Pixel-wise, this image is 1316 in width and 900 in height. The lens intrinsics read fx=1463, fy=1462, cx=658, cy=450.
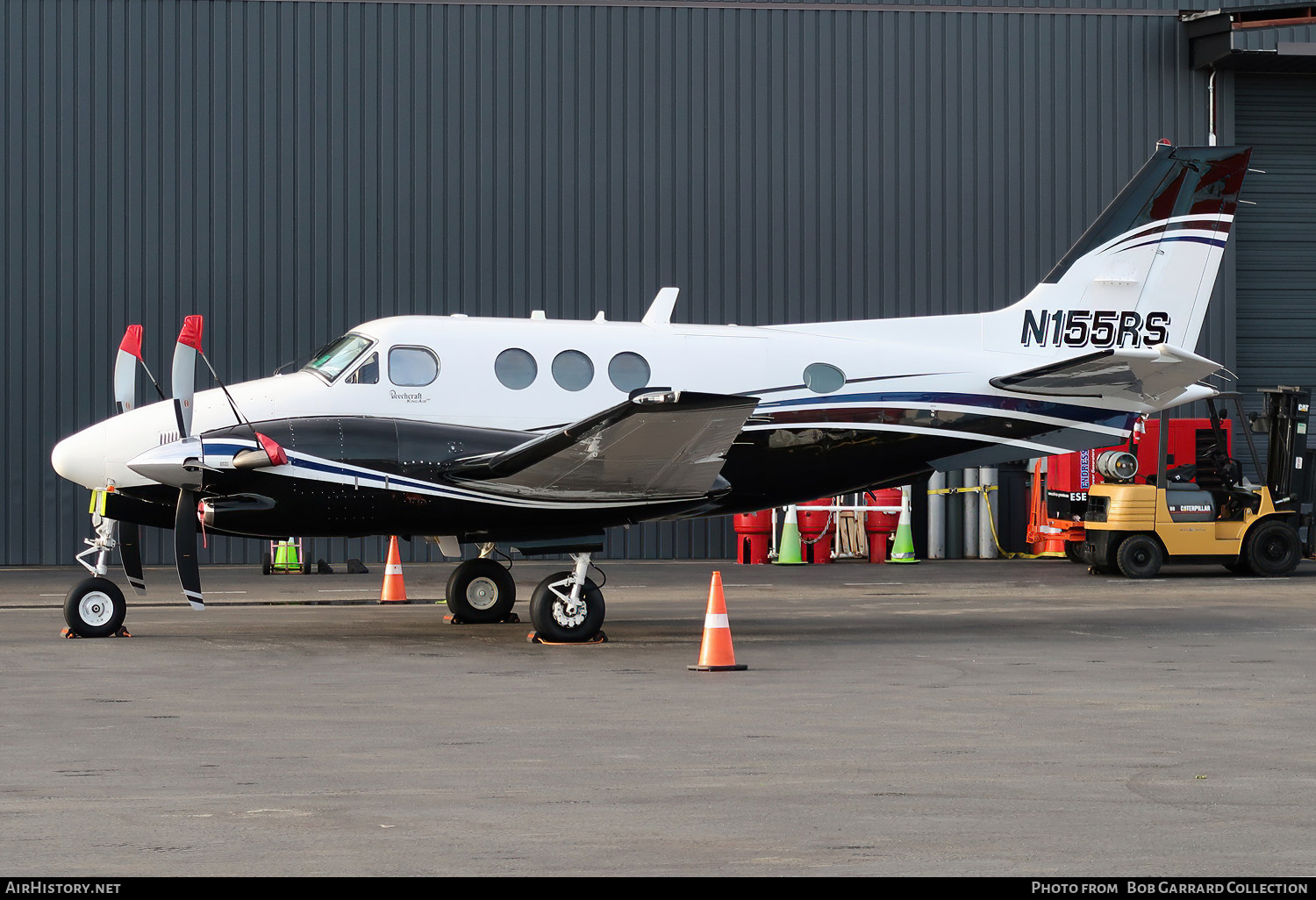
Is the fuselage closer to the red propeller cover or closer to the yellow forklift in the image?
the red propeller cover

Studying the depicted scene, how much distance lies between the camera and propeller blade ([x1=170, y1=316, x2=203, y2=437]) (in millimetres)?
13242

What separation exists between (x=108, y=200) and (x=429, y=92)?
6.05 meters

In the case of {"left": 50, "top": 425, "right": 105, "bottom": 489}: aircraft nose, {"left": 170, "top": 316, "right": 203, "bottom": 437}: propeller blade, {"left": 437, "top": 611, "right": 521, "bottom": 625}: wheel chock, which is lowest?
{"left": 437, "top": 611, "right": 521, "bottom": 625}: wheel chock

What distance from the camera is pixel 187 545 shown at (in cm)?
1302

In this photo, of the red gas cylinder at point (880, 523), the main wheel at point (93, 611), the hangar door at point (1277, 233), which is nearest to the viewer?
the main wheel at point (93, 611)

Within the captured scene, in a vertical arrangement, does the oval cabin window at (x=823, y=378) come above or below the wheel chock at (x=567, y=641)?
above

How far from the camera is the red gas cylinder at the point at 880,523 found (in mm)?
25422

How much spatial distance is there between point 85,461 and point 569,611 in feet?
15.3

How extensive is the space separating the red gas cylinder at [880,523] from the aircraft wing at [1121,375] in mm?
9961

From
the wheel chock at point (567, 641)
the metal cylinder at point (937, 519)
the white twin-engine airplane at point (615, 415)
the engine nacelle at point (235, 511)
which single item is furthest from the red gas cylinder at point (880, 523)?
the engine nacelle at point (235, 511)

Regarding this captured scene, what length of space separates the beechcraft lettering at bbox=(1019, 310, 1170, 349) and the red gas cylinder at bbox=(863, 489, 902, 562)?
8973 mm

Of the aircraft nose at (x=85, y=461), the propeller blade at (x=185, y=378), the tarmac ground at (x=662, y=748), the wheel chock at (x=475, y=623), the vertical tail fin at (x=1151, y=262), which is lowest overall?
the wheel chock at (x=475, y=623)

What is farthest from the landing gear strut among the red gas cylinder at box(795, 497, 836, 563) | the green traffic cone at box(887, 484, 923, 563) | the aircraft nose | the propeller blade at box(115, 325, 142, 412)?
the green traffic cone at box(887, 484, 923, 563)

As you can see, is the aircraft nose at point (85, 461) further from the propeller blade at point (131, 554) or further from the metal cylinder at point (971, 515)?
the metal cylinder at point (971, 515)
